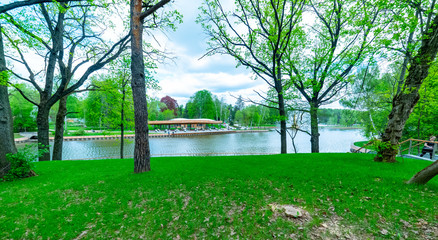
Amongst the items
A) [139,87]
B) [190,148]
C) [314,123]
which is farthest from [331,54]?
[190,148]

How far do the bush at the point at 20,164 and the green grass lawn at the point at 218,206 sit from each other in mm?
336

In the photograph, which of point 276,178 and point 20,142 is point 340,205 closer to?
point 276,178

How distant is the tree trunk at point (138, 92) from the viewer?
4.77 m

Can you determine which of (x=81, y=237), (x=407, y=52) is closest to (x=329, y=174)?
(x=407, y=52)

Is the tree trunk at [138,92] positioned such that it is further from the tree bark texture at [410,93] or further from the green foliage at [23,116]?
the green foliage at [23,116]

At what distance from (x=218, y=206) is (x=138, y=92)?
3.93 m

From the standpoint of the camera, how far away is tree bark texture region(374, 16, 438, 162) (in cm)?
456

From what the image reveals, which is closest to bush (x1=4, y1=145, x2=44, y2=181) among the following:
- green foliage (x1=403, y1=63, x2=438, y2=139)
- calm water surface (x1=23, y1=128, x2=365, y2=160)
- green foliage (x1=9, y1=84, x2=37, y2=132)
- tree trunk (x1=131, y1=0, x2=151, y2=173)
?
tree trunk (x1=131, y1=0, x2=151, y2=173)

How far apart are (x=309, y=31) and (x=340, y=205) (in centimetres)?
1045

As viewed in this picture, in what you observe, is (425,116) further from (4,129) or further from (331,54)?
(4,129)

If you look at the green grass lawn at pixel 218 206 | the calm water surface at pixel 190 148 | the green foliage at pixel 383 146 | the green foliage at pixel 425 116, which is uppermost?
the green foliage at pixel 425 116

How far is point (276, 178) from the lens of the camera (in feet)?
14.6

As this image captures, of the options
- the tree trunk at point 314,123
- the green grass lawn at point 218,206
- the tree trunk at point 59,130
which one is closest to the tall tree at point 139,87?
the green grass lawn at point 218,206

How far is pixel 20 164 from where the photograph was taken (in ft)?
14.4
